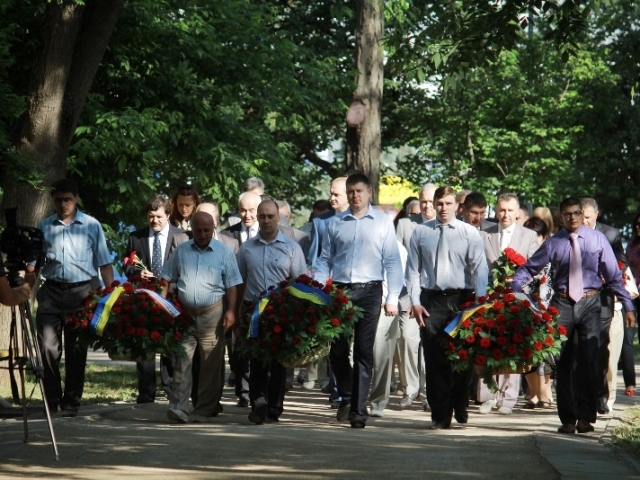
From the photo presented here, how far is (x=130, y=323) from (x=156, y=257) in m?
2.34

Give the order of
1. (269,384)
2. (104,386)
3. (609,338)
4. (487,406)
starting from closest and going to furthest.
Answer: (269,384)
(487,406)
(609,338)
(104,386)

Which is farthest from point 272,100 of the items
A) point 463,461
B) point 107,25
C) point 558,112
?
point 558,112

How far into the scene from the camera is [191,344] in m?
13.9

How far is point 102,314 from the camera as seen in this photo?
13484mm

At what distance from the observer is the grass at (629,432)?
37.2 ft

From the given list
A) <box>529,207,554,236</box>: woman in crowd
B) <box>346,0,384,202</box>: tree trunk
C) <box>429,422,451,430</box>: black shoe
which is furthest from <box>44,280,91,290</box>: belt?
<box>346,0,384,202</box>: tree trunk

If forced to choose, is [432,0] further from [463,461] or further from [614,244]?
[463,461]

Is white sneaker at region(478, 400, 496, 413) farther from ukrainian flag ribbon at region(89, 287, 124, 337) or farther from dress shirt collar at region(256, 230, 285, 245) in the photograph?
ukrainian flag ribbon at region(89, 287, 124, 337)

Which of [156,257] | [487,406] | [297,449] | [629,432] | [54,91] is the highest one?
[54,91]

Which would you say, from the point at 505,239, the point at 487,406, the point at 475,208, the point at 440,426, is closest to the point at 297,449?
the point at 440,426

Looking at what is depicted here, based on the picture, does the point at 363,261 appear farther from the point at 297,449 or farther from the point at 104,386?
the point at 104,386

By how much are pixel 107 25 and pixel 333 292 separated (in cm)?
523

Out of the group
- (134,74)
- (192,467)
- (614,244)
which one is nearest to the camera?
(192,467)

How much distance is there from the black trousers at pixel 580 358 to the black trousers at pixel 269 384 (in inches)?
105
